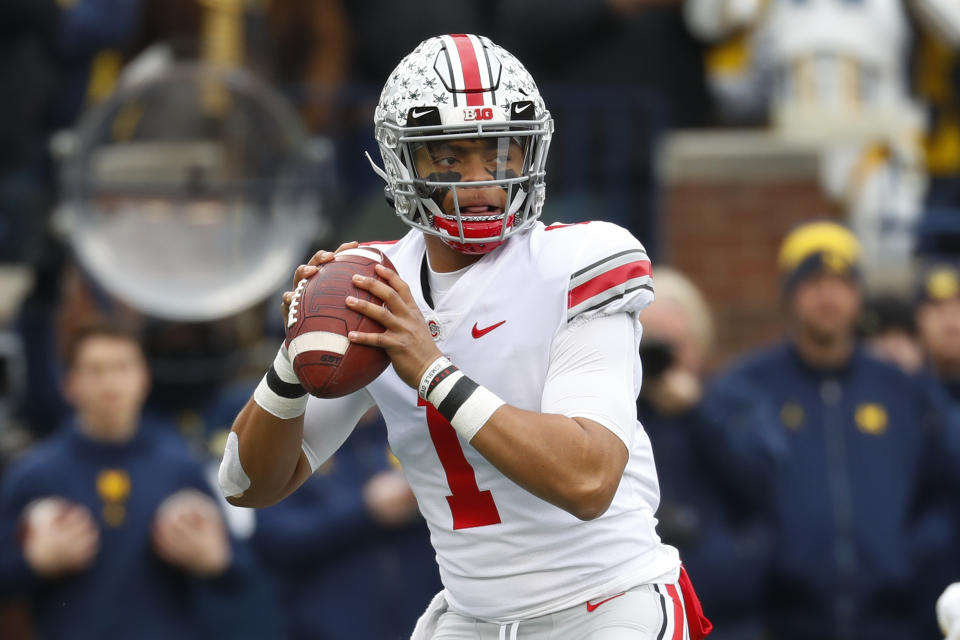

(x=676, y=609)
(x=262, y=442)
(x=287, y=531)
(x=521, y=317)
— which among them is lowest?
(x=287, y=531)

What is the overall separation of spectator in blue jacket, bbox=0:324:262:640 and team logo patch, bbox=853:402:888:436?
247cm

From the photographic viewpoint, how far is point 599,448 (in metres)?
3.38

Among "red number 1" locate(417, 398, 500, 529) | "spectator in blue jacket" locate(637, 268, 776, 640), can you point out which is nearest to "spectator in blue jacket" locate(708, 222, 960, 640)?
"spectator in blue jacket" locate(637, 268, 776, 640)

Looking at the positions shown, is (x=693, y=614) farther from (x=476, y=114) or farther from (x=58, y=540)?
(x=58, y=540)

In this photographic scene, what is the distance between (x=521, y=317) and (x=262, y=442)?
658 millimetres

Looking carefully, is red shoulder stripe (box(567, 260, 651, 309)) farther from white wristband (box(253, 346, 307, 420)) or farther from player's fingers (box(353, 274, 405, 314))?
white wristband (box(253, 346, 307, 420))

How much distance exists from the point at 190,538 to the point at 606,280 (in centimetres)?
270

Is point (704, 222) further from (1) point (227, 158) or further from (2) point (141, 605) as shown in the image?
(2) point (141, 605)

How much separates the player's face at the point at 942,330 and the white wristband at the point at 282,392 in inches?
170

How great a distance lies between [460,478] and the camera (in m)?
3.69

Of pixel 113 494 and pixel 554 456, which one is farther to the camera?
pixel 113 494

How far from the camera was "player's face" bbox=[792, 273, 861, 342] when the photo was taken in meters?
6.68

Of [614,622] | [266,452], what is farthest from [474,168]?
[614,622]

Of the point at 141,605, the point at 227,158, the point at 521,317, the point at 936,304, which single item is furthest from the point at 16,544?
the point at 936,304
